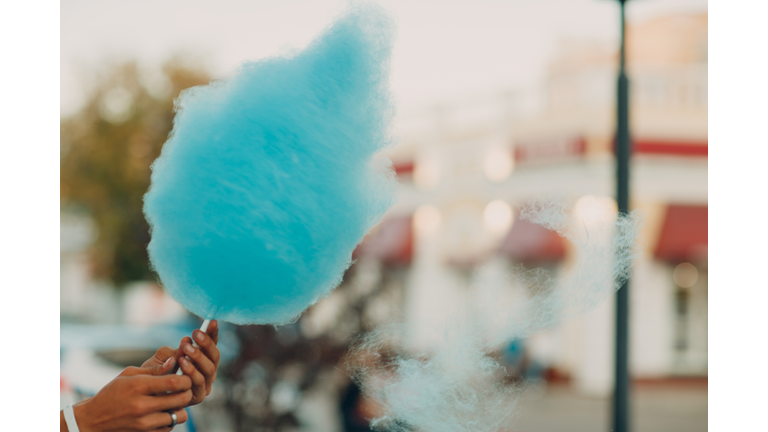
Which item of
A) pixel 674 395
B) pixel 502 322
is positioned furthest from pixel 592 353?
pixel 502 322

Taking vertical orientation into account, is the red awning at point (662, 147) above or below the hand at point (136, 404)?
above

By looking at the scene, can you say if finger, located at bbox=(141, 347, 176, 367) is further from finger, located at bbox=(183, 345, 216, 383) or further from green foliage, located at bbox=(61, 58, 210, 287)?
green foliage, located at bbox=(61, 58, 210, 287)

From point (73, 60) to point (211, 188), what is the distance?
5.18m

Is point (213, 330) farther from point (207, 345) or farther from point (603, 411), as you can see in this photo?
point (603, 411)

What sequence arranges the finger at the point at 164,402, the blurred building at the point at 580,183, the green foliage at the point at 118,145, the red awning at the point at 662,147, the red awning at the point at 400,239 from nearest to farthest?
1. the finger at the point at 164,402
2. the blurred building at the point at 580,183
3. the green foliage at the point at 118,145
4. the red awning at the point at 662,147
5. the red awning at the point at 400,239

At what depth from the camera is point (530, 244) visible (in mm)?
6508

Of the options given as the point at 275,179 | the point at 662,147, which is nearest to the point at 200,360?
the point at 275,179

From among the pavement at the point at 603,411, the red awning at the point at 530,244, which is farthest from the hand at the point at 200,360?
the red awning at the point at 530,244

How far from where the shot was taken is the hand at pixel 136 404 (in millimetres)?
1046

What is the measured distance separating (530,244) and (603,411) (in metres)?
1.94

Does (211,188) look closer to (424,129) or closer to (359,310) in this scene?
(359,310)

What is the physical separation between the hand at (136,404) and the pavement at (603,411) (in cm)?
406

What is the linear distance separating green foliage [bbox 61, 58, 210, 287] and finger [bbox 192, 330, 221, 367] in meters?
4.15

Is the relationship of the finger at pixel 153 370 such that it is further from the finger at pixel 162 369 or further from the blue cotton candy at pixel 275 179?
the blue cotton candy at pixel 275 179
